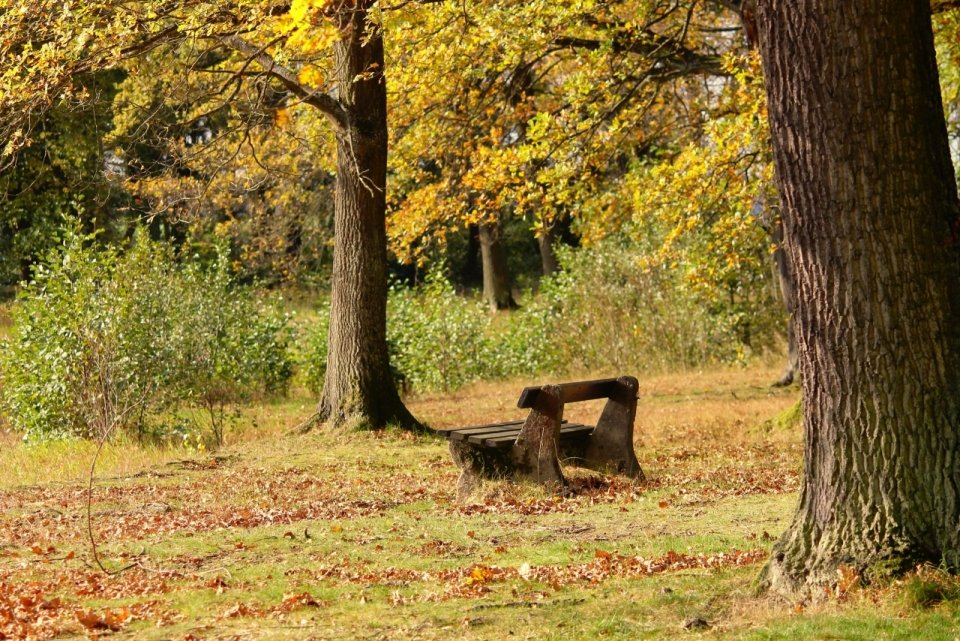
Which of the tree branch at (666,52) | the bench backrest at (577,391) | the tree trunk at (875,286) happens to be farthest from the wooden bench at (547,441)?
the tree branch at (666,52)

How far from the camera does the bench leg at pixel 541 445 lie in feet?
27.4

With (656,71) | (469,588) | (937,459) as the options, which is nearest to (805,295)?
(937,459)

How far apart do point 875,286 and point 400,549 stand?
327cm

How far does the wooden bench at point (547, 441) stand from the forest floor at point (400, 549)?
0.17 metres

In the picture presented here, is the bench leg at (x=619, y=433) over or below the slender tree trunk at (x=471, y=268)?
below

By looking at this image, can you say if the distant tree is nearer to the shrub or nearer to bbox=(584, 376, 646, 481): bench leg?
bbox=(584, 376, 646, 481): bench leg

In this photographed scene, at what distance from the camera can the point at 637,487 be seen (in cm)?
875

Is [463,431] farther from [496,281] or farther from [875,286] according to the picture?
[496,281]

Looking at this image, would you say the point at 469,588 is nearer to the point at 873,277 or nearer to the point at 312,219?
the point at 873,277

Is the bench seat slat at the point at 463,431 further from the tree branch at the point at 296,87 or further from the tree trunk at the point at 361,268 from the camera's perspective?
the tree branch at the point at 296,87

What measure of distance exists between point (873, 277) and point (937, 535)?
1.13 metres

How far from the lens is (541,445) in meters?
8.42

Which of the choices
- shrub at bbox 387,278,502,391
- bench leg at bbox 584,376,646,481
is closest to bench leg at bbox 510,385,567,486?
bench leg at bbox 584,376,646,481

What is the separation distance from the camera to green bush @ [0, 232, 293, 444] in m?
12.2
